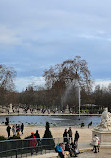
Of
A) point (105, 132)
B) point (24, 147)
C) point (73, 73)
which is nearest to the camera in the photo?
point (24, 147)

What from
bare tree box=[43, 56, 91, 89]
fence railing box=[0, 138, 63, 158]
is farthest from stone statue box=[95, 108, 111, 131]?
bare tree box=[43, 56, 91, 89]

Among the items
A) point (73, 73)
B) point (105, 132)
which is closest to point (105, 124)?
point (105, 132)

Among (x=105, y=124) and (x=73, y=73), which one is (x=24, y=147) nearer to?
(x=105, y=124)

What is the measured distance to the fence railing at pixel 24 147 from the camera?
43.2ft

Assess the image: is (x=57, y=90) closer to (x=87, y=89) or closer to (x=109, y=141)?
(x=87, y=89)

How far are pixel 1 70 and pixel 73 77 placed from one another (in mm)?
17863

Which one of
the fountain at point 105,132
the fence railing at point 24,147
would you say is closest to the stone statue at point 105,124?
the fountain at point 105,132

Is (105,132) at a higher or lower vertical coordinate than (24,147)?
higher

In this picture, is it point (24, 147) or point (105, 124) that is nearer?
point (24, 147)

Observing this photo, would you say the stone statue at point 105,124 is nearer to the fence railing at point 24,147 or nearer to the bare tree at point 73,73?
the fence railing at point 24,147

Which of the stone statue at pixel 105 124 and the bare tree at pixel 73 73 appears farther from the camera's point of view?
the bare tree at pixel 73 73

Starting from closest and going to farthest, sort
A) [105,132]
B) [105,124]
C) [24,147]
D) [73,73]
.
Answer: [24,147] < [105,132] < [105,124] < [73,73]

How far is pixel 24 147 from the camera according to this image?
14.1 m

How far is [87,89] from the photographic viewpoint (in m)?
69.0
